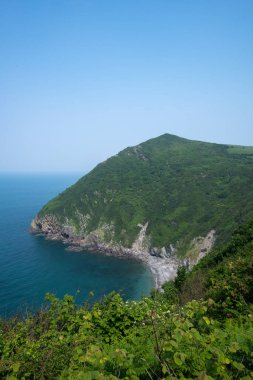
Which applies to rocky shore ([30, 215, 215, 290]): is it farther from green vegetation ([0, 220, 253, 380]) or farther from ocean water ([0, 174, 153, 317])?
green vegetation ([0, 220, 253, 380])

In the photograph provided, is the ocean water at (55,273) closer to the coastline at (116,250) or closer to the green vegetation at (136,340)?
the coastline at (116,250)

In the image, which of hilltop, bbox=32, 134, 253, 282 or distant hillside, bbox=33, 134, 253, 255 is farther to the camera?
distant hillside, bbox=33, 134, 253, 255

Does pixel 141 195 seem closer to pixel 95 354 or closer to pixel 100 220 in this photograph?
pixel 100 220

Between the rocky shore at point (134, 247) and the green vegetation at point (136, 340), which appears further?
the rocky shore at point (134, 247)

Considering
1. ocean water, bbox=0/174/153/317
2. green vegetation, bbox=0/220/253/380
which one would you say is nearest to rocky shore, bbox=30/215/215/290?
ocean water, bbox=0/174/153/317

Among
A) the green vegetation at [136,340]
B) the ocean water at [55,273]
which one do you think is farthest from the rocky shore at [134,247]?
the green vegetation at [136,340]

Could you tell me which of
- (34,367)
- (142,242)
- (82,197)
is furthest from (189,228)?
(34,367)

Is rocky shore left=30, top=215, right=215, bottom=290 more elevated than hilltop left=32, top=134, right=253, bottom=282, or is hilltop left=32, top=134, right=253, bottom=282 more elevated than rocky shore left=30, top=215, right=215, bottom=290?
hilltop left=32, top=134, right=253, bottom=282
